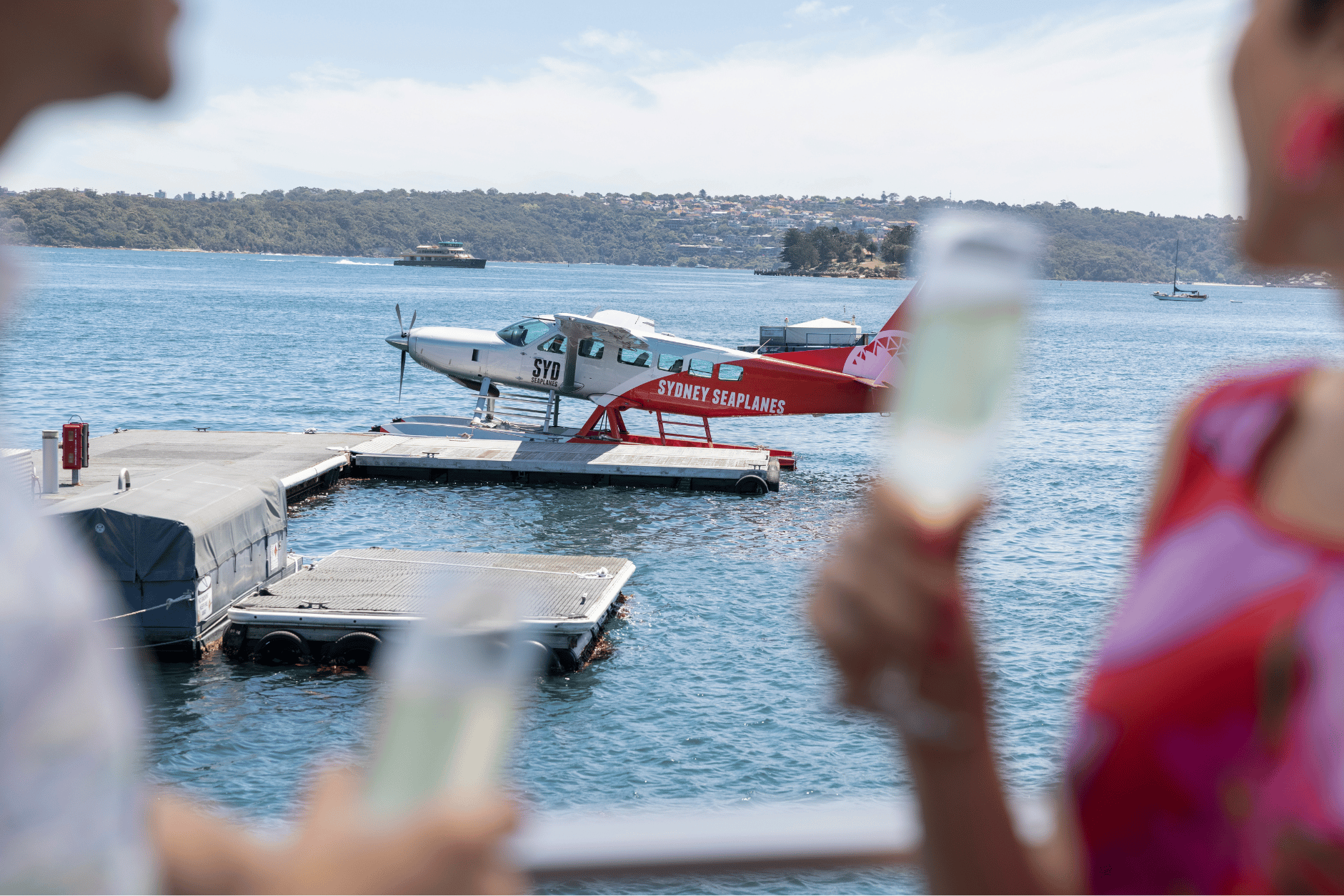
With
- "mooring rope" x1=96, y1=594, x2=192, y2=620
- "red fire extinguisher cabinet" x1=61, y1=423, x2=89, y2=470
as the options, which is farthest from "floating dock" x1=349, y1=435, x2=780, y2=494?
"mooring rope" x1=96, y1=594, x2=192, y2=620

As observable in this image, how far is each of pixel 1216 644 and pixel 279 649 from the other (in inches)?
514

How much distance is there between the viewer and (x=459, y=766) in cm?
71

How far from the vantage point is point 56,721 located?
616mm

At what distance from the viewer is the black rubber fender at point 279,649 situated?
12742 mm

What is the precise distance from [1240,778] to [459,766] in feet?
2.03

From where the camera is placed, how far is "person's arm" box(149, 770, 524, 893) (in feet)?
2.35

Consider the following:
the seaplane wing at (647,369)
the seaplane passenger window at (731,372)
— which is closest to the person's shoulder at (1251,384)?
the seaplane wing at (647,369)

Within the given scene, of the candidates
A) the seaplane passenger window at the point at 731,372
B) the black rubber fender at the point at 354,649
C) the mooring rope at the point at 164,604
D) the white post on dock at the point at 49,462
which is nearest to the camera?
the mooring rope at the point at 164,604

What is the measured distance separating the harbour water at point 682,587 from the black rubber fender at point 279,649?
164mm

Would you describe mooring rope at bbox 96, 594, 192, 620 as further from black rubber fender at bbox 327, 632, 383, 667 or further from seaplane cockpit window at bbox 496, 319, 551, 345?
seaplane cockpit window at bbox 496, 319, 551, 345

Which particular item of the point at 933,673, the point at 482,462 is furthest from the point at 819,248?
the point at 933,673

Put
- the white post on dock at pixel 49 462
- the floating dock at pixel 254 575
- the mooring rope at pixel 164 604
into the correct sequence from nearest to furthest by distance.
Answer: the floating dock at pixel 254 575
the mooring rope at pixel 164 604
the white post on dock at pixel 49 462

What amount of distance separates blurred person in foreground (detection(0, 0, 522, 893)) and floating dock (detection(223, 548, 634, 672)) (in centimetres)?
1109

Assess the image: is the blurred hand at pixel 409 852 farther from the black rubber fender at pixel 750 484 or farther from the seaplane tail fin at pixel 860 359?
the seaplane tail fin at pixel 860 359
